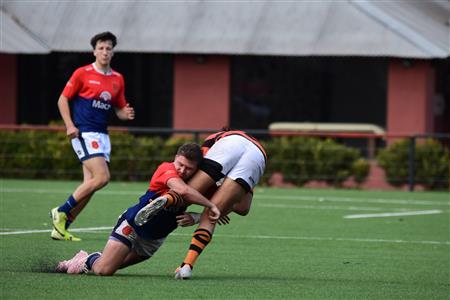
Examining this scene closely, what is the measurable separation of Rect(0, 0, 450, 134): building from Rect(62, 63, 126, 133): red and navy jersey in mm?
13230

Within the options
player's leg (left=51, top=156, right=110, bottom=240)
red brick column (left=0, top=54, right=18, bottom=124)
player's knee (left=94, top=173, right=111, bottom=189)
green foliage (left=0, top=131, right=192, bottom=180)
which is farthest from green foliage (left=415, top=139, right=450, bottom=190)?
player's knee (left=94, top=173, right=111, bottom=189)

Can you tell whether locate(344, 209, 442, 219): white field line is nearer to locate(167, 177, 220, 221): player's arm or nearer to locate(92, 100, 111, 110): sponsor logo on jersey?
locate(92, 100, 111, 110): sponsor logo on jersey

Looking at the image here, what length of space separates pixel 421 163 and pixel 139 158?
5.93 m

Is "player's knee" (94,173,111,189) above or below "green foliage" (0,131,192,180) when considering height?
above

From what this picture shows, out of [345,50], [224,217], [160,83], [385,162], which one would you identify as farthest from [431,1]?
[224,217]

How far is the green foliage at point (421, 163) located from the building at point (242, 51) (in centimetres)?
213

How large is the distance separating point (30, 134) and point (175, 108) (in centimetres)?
413

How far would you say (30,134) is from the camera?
25.6 meters

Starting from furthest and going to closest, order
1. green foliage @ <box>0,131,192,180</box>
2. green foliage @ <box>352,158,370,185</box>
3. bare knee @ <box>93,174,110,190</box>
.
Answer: green foliage @ <box>0,131,192,180</box>, green foliage @ <box>352,158,370,185</box>, bare knee @ <box>93,174,110,190</box>

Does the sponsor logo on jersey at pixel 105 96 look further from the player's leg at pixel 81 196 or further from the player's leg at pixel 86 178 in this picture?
the player's leg at pixel 81 196


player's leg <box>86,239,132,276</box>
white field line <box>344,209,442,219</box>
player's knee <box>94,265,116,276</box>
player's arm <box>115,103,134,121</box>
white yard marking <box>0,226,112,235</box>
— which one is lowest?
white field line <box>344,209,442,219</box>

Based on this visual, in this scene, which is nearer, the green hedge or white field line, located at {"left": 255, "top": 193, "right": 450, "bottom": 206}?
white field line, located at {"left": 255, "top": 193, "right": 450, "bottom": 206}

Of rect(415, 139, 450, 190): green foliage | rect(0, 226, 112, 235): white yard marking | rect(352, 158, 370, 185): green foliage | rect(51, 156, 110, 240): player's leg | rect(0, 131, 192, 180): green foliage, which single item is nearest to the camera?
rect(51, 156, 110, 240): player's leg

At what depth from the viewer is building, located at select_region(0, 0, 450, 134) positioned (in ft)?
88.4
